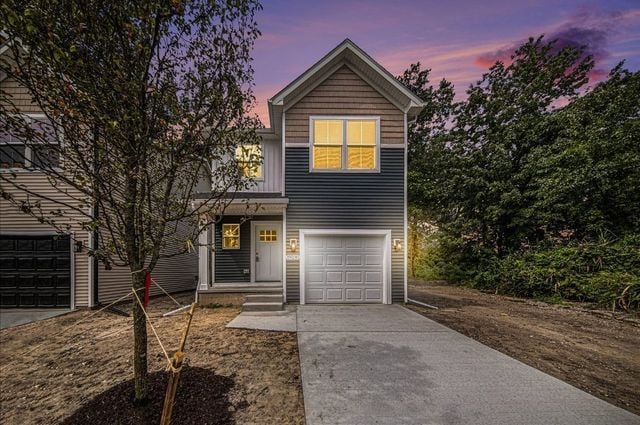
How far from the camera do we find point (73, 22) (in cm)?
229

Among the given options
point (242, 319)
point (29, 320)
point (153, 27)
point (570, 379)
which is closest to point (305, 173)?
point (242, 319)

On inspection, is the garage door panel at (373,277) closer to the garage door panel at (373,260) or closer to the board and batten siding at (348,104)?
the garage door panel at (373,260)

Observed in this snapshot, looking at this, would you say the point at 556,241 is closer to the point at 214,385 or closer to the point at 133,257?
the point at 214,385

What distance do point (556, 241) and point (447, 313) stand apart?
260 inches

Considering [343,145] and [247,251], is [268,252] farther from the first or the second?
[343,145]

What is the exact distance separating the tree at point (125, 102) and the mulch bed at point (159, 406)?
21cm

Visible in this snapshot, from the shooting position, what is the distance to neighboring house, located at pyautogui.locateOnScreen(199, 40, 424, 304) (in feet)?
25.5

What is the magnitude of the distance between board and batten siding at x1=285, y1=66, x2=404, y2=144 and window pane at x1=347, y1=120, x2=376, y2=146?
0.25 m

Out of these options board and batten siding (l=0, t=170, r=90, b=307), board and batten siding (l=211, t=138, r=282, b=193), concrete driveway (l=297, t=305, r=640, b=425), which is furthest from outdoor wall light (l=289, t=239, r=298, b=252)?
board and batten siding (l=0, t=170, r=90, b=307)

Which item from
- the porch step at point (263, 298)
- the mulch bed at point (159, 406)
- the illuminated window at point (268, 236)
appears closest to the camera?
the mulch bed at point (159, 406)

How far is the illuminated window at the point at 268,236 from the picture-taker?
352 inches

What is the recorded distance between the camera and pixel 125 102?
250 cm

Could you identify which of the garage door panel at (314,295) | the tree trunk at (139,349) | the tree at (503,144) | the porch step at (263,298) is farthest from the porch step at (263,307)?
the tree at (503,144)

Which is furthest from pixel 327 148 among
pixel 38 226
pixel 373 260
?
pixel 38 226
